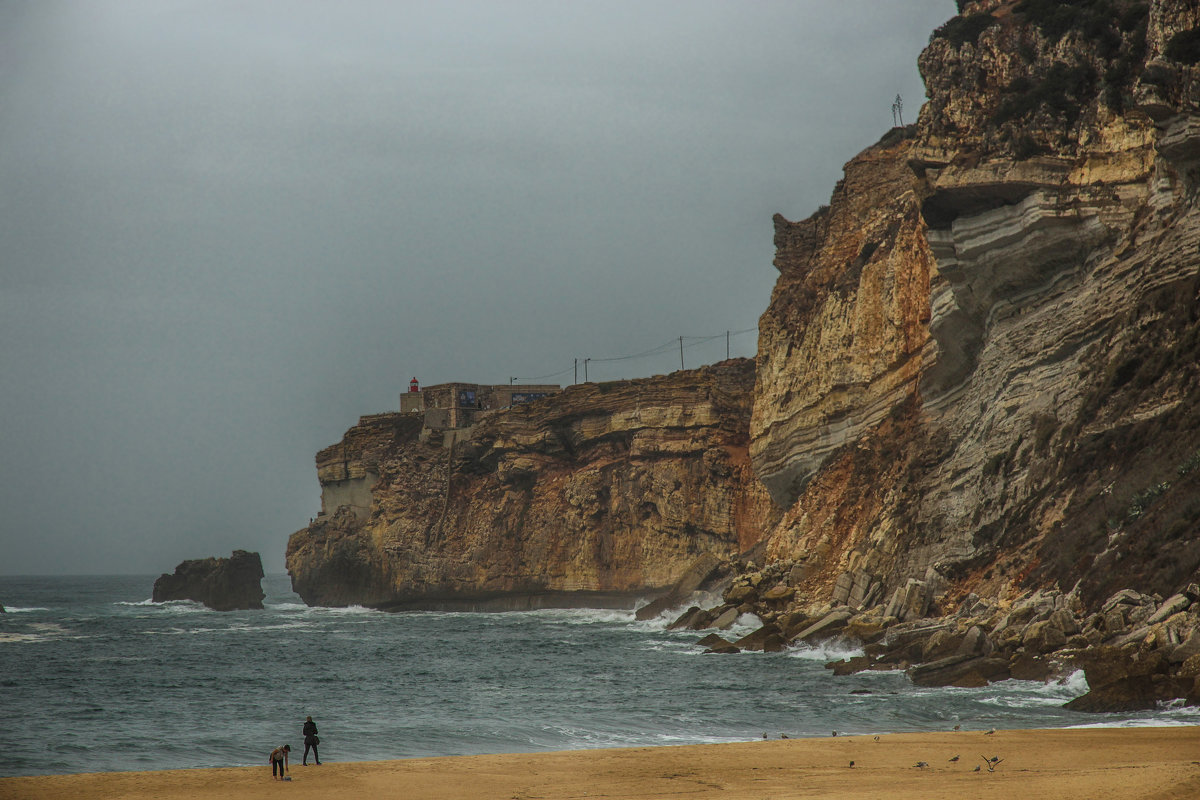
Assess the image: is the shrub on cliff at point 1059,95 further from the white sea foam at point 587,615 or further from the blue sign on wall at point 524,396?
the blue sign on wall at point 524,396

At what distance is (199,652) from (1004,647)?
108 feet

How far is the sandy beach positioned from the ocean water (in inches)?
70.7

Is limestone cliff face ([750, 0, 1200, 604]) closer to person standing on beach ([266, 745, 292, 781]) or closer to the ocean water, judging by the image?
the ocean water

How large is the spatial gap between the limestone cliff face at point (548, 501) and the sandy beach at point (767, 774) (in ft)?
129

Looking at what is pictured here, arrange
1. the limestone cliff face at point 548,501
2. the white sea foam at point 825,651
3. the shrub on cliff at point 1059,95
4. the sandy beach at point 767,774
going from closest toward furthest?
1. the sandy beach at point 767,774
2. the white sea foam at point 825,651
3. the shrub on cliff at point 1059,95
4. the limestone cliff face at point 548,501

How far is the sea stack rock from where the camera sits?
89.4 meters

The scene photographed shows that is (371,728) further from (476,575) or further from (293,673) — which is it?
(476,575)

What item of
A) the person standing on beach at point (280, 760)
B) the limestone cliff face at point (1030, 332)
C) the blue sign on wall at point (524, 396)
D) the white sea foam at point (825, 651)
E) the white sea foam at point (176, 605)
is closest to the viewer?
the person standing on beach at point (280, 760)

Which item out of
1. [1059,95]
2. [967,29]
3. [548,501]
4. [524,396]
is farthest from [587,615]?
[1059,95]

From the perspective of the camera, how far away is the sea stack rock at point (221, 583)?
89375mm

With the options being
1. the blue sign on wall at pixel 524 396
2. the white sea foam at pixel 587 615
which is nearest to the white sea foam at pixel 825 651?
the white sea foam at pixel 587 615

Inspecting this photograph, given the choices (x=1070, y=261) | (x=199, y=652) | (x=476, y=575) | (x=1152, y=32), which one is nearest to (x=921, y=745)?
(x=1070, y=261)

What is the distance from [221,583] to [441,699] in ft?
215

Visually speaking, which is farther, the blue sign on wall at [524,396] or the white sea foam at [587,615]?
the blue sign on wall at [524,396]
